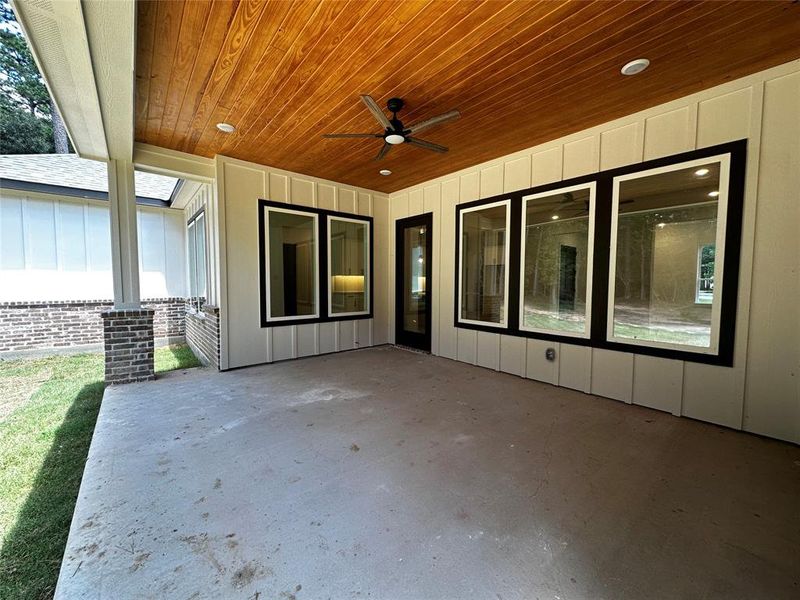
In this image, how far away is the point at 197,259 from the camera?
664 cm

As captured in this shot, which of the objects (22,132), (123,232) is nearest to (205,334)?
(123,232)

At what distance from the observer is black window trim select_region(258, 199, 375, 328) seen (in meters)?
5.14

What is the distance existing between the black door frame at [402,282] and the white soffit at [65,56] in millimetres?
4435

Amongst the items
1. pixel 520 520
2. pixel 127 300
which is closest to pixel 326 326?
pixel 127 300

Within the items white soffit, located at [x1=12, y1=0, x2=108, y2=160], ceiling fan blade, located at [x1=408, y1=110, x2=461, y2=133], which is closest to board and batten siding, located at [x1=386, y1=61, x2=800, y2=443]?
ceiling fan blade, located at [x1=408, y1=110, x2=461, y2=133]

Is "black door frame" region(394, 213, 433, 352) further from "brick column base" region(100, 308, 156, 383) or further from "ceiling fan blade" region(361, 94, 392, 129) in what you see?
"brick column base" region(100, 308, 156, 383)

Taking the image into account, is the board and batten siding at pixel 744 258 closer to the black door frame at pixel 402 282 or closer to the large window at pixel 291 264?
the black door frame at pixel 402 282

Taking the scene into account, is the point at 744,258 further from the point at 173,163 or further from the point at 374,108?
the point at 173,163

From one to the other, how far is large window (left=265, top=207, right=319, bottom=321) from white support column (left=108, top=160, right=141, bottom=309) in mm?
1679

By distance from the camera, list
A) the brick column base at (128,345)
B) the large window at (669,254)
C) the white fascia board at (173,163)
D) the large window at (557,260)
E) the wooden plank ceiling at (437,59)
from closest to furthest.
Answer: the wooden plank ceiling at (437,59) < the large window at (669,254) < the large window at (557,260) < the brick column base at (128,345) < the white fascia board at (173,163)

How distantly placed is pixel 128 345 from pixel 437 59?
4832 millimetres

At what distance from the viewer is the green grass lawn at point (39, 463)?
1597mm

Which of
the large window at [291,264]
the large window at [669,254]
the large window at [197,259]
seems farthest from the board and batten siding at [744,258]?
the large window at [197,259]

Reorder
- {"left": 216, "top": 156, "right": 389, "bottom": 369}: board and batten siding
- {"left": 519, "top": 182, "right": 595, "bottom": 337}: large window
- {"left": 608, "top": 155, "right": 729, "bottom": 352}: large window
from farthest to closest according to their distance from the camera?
{"left": 216, "top": 156, "right": 389, "bottom": 369}: board and batten siding, {"left": 519, "top": 182, "right": 595, "bottom": 337}: large window, {"left": 608, "top": 155, "right": 729, "bottom": 352}: large window
